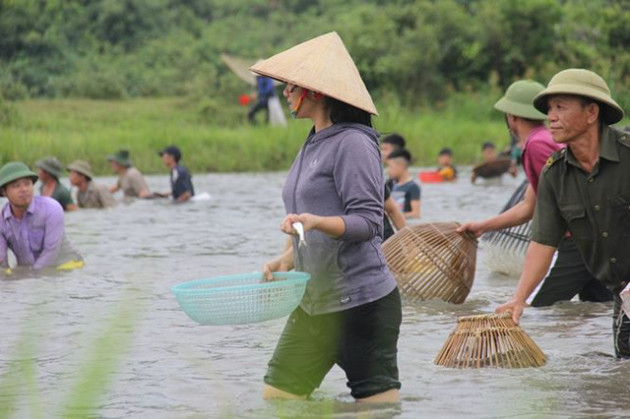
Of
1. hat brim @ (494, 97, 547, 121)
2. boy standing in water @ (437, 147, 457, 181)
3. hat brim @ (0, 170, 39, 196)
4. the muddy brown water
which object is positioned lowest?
boy standing in water @ (437, 147, 457, 181)

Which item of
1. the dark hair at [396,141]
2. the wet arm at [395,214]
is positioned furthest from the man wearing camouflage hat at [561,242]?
the dark hair at [396,141]

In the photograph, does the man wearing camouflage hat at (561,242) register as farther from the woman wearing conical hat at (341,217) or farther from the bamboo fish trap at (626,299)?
the woman wearing conical hat at (341,217)

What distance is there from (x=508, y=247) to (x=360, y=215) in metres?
5.67

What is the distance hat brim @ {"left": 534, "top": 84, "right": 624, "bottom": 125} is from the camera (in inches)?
221

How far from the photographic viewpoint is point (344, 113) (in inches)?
192

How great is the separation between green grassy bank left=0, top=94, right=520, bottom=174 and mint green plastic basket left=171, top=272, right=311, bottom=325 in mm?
17841

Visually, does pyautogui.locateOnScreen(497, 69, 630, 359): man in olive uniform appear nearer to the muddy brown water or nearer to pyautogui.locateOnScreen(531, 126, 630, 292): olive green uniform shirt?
pyautogui.locateOnScreen(531, 126, 630, 292): olive green uniform shirt

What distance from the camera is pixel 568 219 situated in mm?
5871

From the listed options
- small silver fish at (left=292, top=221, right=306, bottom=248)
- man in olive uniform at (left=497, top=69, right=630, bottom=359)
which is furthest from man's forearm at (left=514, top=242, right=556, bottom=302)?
small silver fish at (left=292, top=221, right=306, bottom=248)

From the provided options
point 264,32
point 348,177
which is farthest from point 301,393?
point 264,32

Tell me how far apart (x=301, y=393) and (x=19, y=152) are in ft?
58.2

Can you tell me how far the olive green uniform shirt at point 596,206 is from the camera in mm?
5746

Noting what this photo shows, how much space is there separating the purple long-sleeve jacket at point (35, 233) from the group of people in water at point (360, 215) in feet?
17.5

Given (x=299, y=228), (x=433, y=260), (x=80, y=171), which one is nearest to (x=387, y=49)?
(x=80, y=171)
